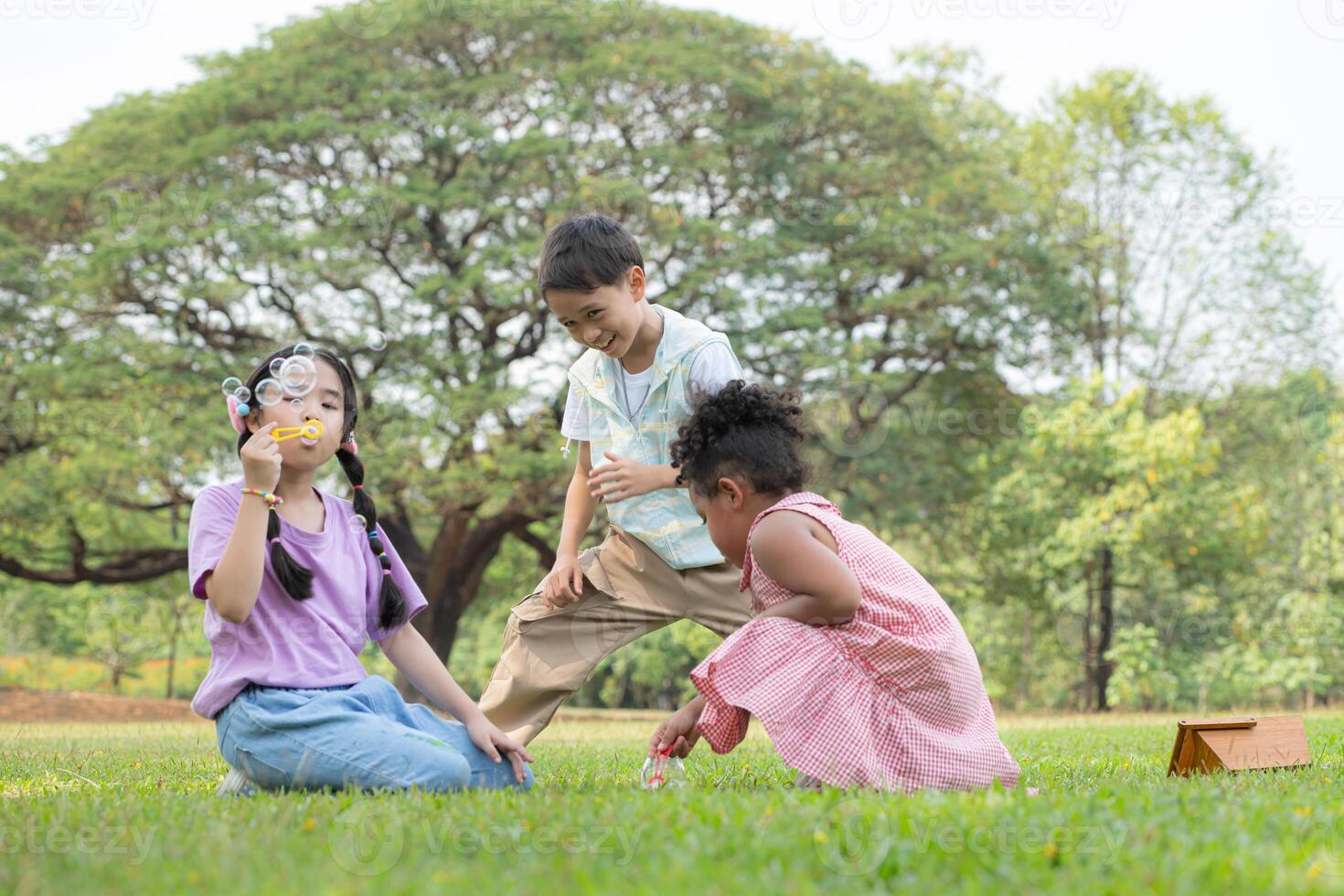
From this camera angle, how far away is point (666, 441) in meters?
4.40

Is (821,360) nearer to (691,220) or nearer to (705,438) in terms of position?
(691,220)

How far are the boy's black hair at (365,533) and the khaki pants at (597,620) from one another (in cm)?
68

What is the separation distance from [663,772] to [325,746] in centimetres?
111

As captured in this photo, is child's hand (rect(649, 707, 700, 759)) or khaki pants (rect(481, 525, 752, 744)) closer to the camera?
child's hand (rect(649, 707, 700, 759))

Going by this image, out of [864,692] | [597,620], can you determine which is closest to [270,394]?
[597,620]

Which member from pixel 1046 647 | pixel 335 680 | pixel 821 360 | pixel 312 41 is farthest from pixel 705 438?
pixel 1046 647

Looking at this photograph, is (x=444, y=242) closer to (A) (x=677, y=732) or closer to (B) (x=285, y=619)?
(B) (x=285, y=619)

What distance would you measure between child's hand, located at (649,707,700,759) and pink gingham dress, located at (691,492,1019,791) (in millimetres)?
84

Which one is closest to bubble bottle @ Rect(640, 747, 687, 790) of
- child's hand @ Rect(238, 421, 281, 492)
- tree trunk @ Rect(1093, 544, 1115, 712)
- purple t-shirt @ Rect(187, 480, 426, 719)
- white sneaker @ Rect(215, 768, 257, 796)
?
purple t-shirt @ Rect(187, 480, 426, 719)

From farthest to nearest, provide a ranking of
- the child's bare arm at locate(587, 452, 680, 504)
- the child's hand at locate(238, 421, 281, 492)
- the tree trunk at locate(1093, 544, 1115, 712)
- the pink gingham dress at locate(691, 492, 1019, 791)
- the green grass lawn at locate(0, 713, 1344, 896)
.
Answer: the tree trunk at locate(1093, 544, 1115, 712), the child's bare arm at locate(587, 452, 680, 504), the pink gingham dress at locate(691, 492, 1019, 791), the child's hand at locate(238, 421, 281, 492), the green grass lawn at locate(0, 713, 1344, 896)

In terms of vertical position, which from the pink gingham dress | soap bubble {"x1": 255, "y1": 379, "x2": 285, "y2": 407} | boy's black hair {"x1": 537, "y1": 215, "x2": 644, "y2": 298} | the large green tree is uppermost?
the large green tree

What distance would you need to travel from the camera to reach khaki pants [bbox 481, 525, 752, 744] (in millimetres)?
4410

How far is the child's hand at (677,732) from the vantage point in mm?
3617

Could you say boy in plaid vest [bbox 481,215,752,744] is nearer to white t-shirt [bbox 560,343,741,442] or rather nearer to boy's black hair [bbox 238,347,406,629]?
white t-shirt [bbox 560,343,741,442]
